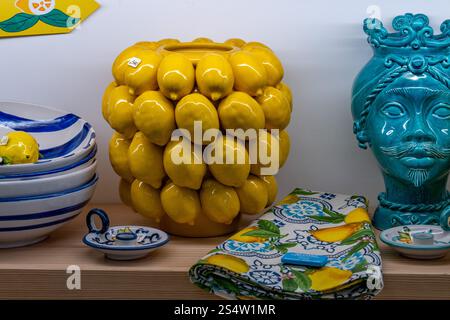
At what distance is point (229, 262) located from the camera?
3.00 feet

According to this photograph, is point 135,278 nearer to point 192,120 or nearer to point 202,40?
Result: point 192,120

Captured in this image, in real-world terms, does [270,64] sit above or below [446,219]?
above

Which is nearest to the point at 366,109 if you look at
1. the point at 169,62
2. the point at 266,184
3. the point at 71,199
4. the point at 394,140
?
the point at 394,140

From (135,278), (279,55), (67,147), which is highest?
(279,55)

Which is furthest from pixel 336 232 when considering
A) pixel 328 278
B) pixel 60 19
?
pixel 60 19

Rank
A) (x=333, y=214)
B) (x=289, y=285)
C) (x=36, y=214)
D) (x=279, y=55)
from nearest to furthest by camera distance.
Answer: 1. (x=289, y=285)
2. (x=36, y=214)
3. (x=333, y=214)
4. (x=279, y=55)

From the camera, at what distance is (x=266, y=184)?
3.45 feet

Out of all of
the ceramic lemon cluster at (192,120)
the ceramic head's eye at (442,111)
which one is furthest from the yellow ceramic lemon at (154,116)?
the ceramic head's eye at (442,111)

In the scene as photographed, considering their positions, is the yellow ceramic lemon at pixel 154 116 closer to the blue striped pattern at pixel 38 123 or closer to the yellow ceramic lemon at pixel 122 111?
the yellow ceramic lemon at pixel 122 111

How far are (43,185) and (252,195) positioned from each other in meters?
0.26

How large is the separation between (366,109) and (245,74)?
0.18 m

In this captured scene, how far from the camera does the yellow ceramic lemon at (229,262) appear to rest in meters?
0.90

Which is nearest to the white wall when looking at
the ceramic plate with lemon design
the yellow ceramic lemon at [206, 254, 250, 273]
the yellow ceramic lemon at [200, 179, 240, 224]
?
the ceramic plate with lemon design

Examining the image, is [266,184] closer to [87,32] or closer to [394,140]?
[394,140]
